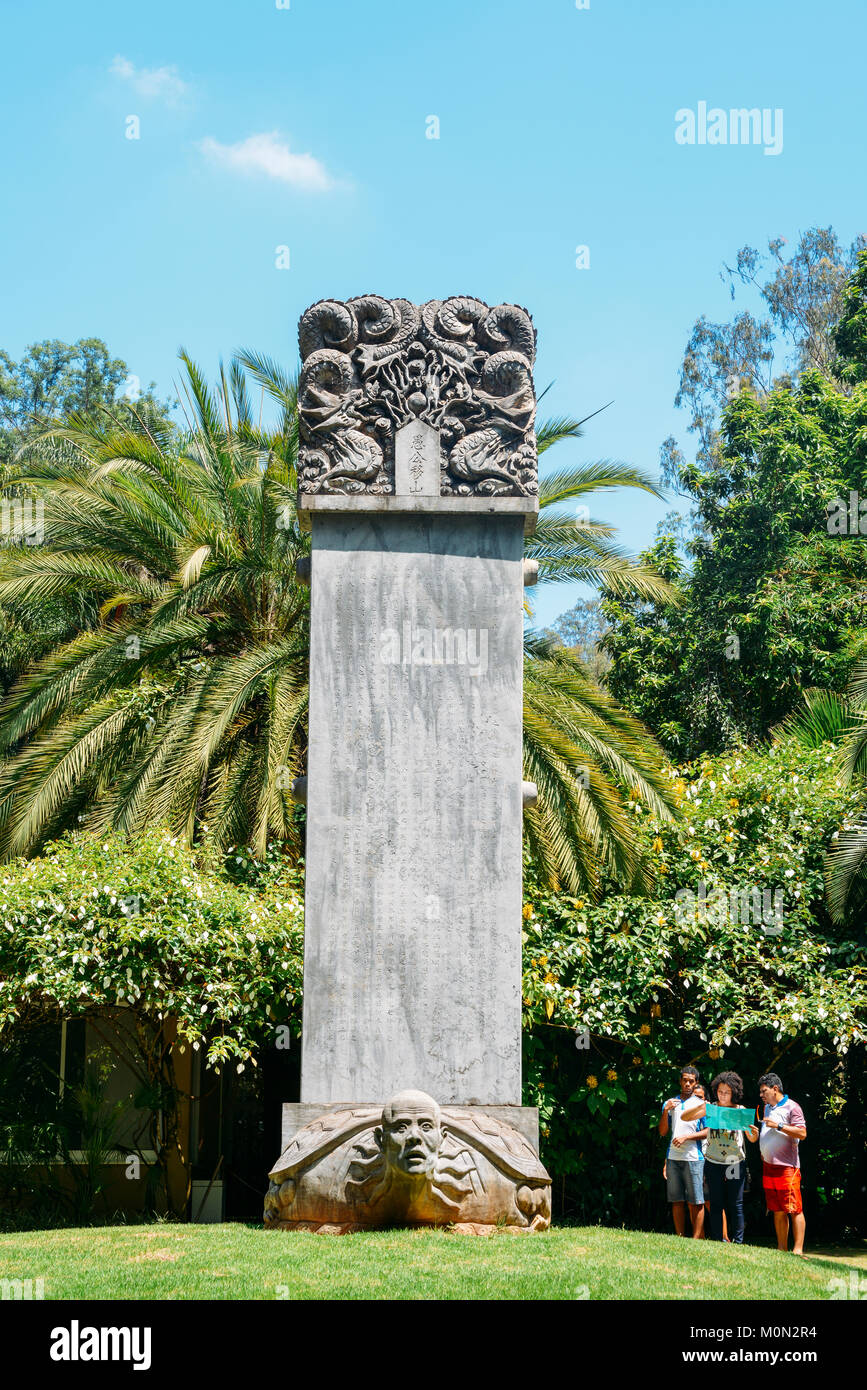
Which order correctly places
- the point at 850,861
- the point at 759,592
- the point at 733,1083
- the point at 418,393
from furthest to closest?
the point at 759,592 → the point at 850,861 → the point at 733,1083 → the point at 418,393

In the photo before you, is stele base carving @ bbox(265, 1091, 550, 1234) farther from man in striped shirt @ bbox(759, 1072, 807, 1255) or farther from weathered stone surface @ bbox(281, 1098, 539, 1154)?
man in striped shirt @ bbox(759, 1072, 807, 1255)

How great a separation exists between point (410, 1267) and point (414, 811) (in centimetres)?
310

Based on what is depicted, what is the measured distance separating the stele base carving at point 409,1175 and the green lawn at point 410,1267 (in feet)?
0.61

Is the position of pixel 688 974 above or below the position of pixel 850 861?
below

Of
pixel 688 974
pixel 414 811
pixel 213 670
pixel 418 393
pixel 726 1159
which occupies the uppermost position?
pixel 418 393

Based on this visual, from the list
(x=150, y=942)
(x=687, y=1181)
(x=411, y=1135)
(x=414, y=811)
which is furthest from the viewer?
(x=150, y=942)

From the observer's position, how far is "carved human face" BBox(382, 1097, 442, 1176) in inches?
298

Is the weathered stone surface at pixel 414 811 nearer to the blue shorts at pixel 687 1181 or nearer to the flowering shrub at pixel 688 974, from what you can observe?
the blue shorts at pixel 687 1181

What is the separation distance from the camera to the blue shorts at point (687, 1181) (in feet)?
34.3

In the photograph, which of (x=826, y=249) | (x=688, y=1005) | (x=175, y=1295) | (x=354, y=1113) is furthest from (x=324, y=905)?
(x=826, y=249)

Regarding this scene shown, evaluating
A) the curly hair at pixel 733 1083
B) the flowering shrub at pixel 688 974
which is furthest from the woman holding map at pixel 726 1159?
the flowering shrub at pixel 688 974

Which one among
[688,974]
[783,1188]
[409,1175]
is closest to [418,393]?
[409,1175]

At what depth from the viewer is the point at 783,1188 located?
10219mm

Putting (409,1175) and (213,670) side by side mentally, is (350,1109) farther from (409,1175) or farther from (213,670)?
(213,670)
